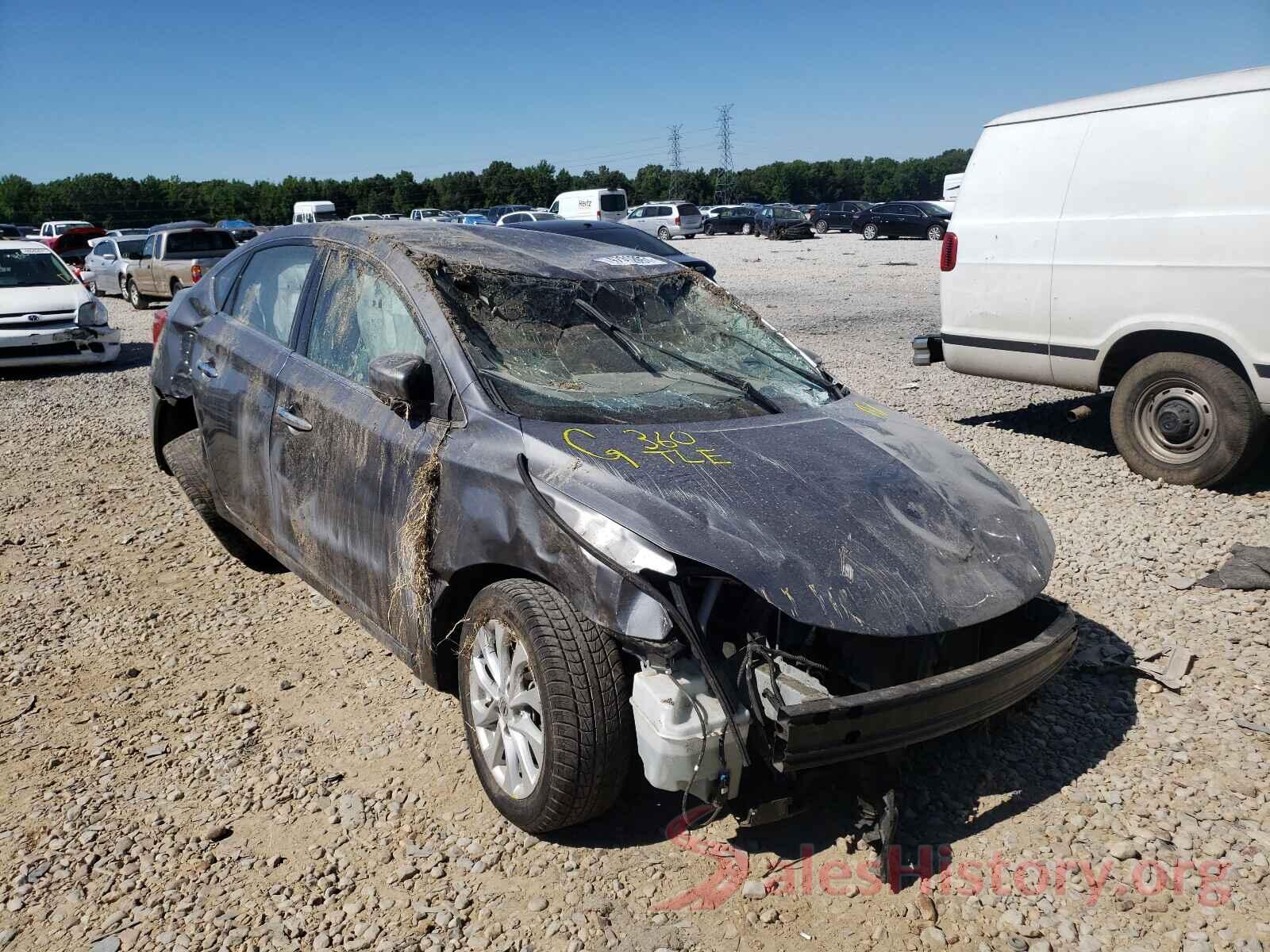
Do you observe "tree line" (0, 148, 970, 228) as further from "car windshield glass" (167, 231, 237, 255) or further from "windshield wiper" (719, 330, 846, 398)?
"windshield wiper" (719, 330, 846, 398)

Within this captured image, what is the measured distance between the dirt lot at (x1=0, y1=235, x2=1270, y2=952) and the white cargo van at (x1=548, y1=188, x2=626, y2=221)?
38.0 meters

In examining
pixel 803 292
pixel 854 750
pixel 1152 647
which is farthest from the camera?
pixel 803 292

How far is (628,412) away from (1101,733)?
2083mm

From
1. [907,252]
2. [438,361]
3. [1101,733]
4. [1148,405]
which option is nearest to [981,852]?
[1101,733]

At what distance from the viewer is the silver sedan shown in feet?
68.2

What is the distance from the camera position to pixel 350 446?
348 centimetres

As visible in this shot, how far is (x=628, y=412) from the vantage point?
3.29 m

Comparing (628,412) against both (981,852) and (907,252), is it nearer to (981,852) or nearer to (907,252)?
(981,852)

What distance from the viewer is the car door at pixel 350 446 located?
10.7 feet

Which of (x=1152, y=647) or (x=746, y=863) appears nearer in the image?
(x=746, y=863)

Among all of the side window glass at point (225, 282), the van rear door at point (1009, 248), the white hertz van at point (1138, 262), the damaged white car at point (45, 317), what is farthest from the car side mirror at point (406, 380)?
the damaged white car at point (45, 317)

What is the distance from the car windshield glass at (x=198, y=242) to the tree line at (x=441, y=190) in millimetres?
54138

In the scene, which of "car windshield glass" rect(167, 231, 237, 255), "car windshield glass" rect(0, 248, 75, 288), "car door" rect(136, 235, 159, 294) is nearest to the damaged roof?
"car windshield glass" rect(0, 248, 75, 288)
